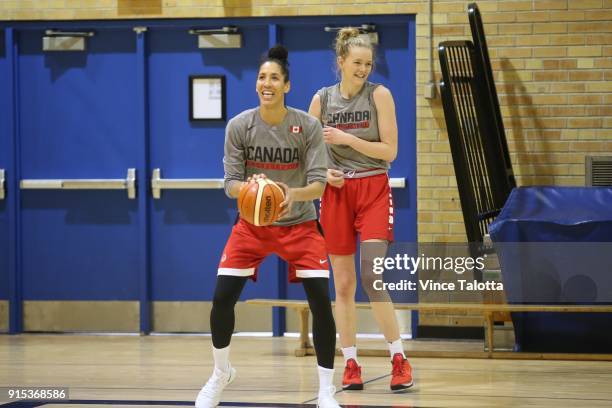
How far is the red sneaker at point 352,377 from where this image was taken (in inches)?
208

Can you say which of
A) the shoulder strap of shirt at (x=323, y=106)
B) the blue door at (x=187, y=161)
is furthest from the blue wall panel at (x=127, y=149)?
the shoulder strap of shirt at (x=323, y=106)

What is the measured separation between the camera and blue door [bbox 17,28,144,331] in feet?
26.5

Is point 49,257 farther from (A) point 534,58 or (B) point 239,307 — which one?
(A) point 534,58

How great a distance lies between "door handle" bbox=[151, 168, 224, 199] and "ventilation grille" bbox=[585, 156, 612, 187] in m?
2.69

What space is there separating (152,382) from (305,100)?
2991 millimetres

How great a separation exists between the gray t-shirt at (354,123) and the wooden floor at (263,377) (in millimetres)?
1146

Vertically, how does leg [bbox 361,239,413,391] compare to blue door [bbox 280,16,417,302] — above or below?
below

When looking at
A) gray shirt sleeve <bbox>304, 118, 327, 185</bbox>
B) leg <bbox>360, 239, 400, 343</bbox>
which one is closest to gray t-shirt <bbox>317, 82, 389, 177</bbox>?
leg <bbox>360, 239, 400, 343</bbox>

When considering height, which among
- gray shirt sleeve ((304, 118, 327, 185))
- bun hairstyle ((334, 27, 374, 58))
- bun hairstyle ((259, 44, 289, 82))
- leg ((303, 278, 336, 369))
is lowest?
leg ((303, 278, 336, 369))

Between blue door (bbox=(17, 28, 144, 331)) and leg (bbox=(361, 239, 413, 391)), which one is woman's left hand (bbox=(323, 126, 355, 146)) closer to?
leg (bbox=(361, 239, 413, 391))

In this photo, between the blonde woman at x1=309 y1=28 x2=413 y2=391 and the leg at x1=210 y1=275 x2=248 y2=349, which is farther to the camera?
the blonde woman at x1=309 y1=28 x2=413 y2=391

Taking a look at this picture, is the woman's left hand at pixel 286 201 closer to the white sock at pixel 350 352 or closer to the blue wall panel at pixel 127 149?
the white sock at pixel 350 352

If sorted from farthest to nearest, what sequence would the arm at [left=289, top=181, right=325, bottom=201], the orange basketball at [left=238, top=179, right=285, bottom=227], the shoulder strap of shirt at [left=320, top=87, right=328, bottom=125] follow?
the shoulder strap of shirt at [left=320, top=87, right=328, bottom=125] → the arm at [left=289, top=181, right=325, bottom=201] → the orange basketball at [left=238, top=179, right=285, bottom=227]

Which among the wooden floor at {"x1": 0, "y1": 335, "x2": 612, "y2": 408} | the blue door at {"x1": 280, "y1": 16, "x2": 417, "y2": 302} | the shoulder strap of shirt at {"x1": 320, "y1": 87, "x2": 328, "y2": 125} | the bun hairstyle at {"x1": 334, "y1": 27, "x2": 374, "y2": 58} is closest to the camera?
the wooden floor at {"x1": 0, "y1": 335, "x2": 612, "y2": 408}
